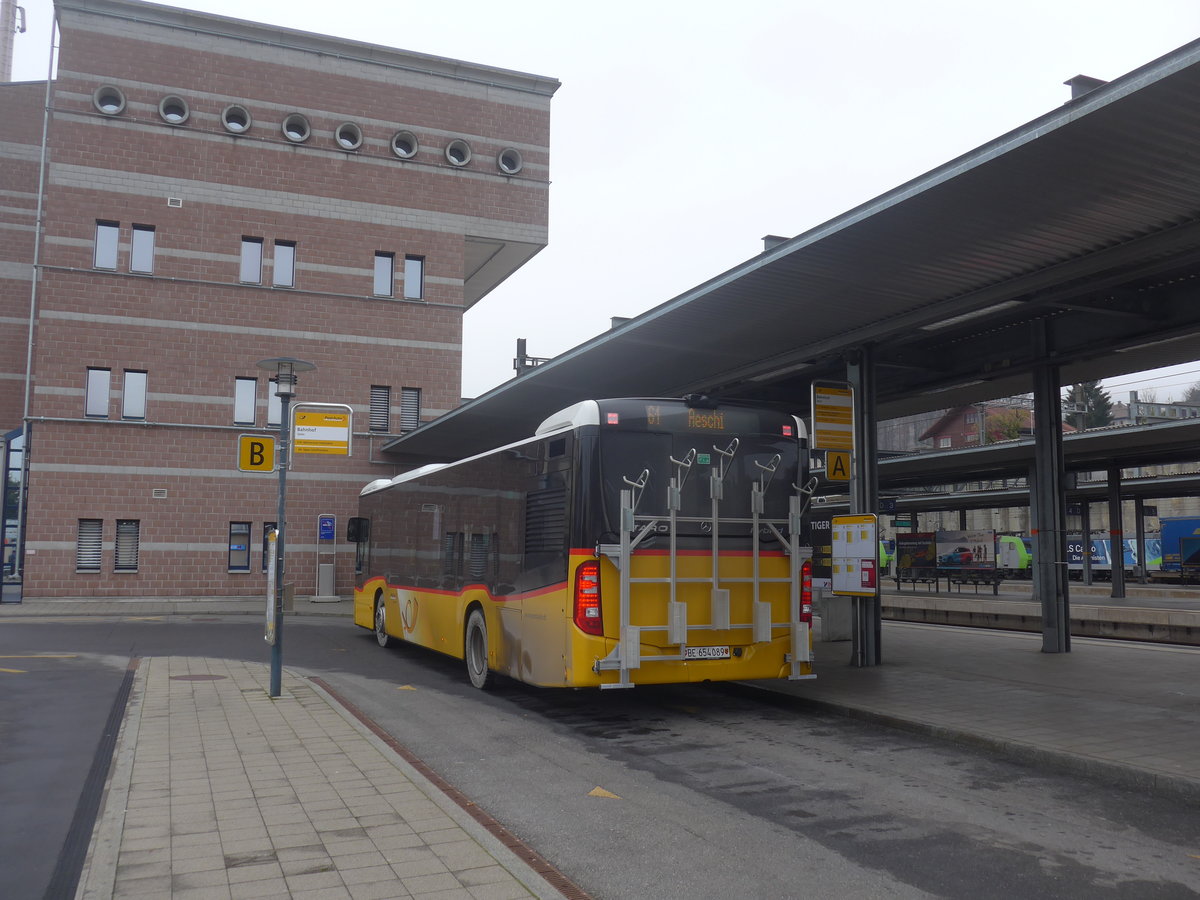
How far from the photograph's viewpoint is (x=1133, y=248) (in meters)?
10.1

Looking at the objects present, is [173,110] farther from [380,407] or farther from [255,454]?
[255,454]

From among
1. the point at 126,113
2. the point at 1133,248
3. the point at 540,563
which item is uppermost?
the point at 126,113

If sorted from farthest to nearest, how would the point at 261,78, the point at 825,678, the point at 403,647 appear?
the point at 261,78, the point at 403,647, the point at 825,678

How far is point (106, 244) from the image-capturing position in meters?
30.7

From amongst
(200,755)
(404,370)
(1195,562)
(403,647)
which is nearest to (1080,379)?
(403,647)

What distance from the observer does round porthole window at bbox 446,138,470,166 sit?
113ft

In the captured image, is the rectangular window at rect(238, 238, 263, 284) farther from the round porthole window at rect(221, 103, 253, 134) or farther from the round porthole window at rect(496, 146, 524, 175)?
the round porthole window at rect(496, 146, 524, 175)

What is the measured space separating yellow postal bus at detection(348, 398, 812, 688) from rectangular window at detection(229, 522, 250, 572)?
72.4 feet

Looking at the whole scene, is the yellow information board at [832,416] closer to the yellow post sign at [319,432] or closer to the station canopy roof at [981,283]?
the station canopy roof at [981,283]

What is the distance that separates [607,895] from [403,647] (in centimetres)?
1352

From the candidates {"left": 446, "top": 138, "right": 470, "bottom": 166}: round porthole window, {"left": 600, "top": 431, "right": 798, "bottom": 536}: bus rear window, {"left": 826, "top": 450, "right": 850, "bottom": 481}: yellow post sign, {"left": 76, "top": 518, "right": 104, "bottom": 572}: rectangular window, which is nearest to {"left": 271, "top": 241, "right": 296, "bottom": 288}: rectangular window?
{"left": 446, "top": 138, "right": 470, "bottom": 166}: round porthole window

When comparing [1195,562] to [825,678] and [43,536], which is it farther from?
[43,536]

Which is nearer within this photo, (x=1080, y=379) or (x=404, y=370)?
(x=1080, y=379)

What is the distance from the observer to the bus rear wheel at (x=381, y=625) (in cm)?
1763
